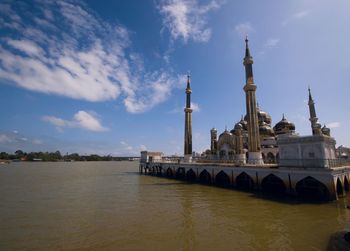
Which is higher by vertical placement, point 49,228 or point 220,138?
point 220,138

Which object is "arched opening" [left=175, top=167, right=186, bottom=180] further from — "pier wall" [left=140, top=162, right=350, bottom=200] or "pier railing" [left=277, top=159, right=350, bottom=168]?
"pier railing" [left=277, top=159, right=350, bottom=168]

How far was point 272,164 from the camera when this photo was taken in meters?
29.6

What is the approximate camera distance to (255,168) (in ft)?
80.2

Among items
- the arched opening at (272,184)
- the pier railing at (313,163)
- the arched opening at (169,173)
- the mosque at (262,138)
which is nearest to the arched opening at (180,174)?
the arched opening at (169,173)

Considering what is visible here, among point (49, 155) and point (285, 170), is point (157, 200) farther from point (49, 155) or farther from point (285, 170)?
point (49, 155)

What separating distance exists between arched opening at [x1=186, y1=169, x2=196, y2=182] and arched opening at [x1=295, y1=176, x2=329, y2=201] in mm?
18190

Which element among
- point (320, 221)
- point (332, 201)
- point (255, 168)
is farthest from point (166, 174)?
point (320, 221)

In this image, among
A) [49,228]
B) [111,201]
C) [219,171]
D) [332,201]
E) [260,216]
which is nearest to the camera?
[49,228]

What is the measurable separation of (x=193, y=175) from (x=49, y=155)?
138m

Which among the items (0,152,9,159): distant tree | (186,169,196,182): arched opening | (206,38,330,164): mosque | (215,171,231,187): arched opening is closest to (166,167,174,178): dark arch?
(186,169,196,182): arched opening

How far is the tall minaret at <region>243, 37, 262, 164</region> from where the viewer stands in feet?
98.3

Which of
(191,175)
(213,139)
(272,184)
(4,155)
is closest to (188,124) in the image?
(213,139)

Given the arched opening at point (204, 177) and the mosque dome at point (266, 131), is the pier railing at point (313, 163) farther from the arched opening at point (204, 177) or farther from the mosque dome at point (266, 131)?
the mosque dome at point (266, 131)

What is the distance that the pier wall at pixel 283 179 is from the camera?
728 inches
